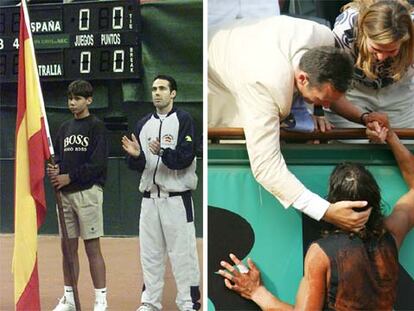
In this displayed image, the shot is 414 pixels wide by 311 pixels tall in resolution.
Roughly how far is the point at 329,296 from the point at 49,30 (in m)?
1.81

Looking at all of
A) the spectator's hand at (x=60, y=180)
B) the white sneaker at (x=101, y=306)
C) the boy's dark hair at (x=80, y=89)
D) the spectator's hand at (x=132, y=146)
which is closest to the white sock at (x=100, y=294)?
the white sneaker at (x=101, y=306)

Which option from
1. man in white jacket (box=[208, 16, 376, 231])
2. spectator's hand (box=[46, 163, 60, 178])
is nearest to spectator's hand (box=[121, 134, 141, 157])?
spectator's hand (box=[46, 163, 60, 178])

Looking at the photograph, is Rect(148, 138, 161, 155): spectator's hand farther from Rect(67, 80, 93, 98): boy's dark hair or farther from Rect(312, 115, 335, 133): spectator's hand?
Rect(312, 115, 335, 133): spectator's hand

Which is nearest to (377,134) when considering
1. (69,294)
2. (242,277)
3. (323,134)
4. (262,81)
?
(323,134)

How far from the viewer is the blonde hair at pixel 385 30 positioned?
11.0 feet

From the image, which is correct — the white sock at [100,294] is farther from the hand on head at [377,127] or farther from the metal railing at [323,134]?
the hand on head at [377,127]

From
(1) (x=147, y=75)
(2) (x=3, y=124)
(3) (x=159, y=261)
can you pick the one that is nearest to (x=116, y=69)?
(1) (x=147, y=75)

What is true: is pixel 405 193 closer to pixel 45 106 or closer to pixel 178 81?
pixel 178 81

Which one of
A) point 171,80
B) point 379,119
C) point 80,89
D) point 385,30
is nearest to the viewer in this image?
point 385,30

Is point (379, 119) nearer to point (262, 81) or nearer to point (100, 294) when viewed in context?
point (262, 81)

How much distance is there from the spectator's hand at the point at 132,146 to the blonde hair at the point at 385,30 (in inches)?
42.2

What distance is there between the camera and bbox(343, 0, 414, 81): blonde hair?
3.37 metres

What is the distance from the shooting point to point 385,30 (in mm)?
3371

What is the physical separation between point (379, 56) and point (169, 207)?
45.6 inches
